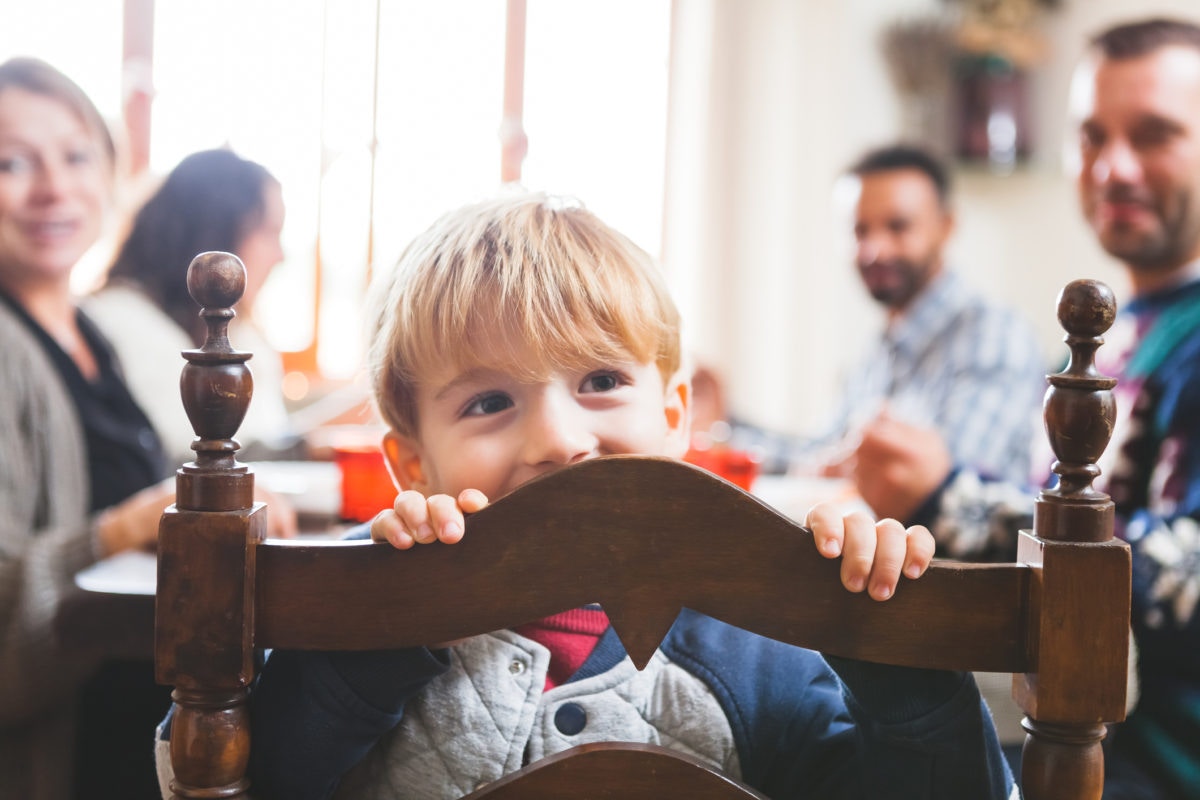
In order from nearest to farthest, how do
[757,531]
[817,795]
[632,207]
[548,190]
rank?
[757,531]
[817,795]
[548,190]
[632,207]

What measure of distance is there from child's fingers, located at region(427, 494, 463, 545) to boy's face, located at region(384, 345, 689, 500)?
0.16 meters

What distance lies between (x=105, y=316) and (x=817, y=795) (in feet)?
5.40

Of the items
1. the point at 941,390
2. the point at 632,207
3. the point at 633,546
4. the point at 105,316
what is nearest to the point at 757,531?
the point at 633,546

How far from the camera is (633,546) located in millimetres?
533

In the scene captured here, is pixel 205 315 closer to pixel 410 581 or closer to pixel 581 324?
pixel 410 581

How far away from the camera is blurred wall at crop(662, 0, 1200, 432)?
3.58m

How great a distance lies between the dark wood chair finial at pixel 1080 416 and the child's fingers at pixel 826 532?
0.11 m

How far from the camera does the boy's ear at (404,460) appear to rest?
0.82 m

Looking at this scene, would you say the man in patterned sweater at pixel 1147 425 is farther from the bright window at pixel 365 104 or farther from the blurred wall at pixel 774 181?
the blurred wall at pixel 774 181

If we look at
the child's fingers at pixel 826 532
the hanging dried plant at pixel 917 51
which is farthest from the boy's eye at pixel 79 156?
the hanging dried plant at pixel 917 51

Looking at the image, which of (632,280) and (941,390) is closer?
(632,280)

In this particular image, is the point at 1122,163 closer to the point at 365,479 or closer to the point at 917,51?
the point at 365,479

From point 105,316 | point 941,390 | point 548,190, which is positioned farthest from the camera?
point 941,390

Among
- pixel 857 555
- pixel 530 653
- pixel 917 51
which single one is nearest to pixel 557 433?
pixel 530 653
